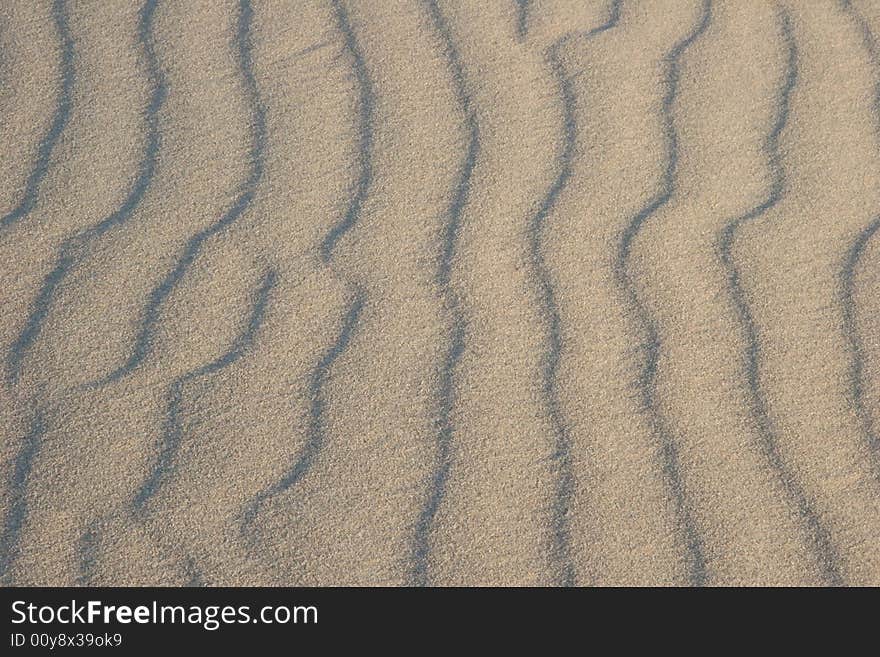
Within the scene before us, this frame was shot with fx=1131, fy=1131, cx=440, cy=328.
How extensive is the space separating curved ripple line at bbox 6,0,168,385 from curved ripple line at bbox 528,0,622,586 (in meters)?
0.81

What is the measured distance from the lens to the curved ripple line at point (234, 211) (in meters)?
1.99

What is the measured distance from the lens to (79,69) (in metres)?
2.68

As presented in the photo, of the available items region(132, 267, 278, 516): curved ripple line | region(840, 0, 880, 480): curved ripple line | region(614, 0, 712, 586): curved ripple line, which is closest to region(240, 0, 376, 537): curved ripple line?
region(132, 267, 278, 516): curved ripple line

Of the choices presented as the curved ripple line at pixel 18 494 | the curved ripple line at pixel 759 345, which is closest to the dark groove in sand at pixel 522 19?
the curved ripple line at pixel 759 345

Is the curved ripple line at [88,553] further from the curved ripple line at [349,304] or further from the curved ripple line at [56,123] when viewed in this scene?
the curved ripple line at [56,123]

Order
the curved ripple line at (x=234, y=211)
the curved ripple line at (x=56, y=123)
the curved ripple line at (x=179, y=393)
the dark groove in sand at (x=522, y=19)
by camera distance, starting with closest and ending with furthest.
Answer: the curved ripple line at (x=179, y=393), the curved ripple line at (x=234, y=211), the curved ripple line at (x=56, y=123), the dark groove in sand at (x=522, y=19)

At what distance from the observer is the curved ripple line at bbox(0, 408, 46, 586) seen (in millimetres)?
1667

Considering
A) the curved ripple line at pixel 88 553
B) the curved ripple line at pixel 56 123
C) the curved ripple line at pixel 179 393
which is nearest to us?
the curved ripple line at pixel 88 553

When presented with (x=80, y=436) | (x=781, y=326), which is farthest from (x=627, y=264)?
(x=80, y=436)

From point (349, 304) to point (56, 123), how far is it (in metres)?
0.90

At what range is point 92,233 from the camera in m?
2.23

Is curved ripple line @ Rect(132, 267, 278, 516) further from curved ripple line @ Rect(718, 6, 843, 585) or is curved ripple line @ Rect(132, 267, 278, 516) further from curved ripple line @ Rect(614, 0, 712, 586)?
curved ripple line @ Rect(718, 6, 843, 585)

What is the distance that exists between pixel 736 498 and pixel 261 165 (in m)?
1.21

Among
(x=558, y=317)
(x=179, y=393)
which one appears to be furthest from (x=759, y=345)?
(x=179, y=393)
